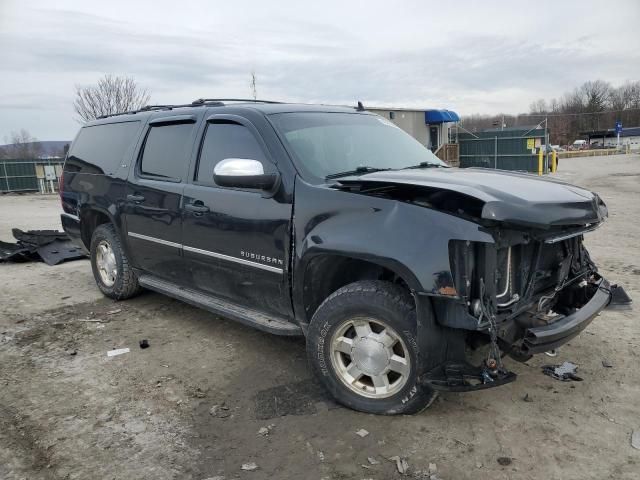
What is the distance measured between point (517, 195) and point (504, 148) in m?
23.9

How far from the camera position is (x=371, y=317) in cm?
306

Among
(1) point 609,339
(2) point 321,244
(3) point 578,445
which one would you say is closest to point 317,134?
(2) point 321,244

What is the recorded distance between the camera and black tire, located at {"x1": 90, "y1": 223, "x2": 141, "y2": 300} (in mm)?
5355

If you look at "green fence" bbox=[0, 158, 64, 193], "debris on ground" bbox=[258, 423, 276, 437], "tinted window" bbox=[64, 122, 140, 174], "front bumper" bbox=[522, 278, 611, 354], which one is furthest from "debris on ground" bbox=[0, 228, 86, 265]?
"green fence" bbox=[0, 158, 64, 193]

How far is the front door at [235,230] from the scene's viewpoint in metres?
3.57

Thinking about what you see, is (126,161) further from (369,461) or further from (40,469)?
(369,461)

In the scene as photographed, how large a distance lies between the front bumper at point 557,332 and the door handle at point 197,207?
2.48 m

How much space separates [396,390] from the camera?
3.09 m

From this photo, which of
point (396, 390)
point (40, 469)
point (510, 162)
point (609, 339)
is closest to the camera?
point (40, 469)

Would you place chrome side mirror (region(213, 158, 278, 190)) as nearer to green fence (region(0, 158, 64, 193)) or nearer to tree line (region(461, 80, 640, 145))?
green fence (region(0, 158, 64, 193))

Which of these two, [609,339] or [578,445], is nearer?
[578,445]

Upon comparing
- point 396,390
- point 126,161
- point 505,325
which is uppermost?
point 126,161

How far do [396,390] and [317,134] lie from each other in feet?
6.37

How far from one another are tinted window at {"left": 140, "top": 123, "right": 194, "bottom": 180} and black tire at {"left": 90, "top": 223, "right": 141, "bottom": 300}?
98cm
